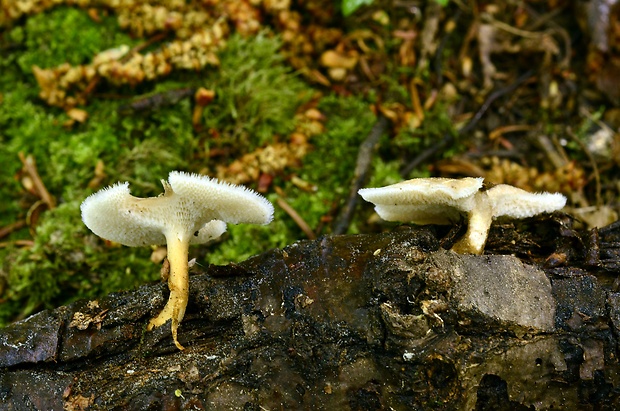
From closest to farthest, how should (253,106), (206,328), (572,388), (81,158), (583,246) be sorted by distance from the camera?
(572,388), (206,328), (583,246), (81,158), (253,106)

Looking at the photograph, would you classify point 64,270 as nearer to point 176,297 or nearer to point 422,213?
point 176,297

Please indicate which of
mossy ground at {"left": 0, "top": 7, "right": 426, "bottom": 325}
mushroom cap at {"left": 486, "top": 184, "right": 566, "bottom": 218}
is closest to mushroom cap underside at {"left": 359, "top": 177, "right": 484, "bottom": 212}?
mushroom cap at {"left": 486, "top": 184, "right": 566, "bottom": 218}

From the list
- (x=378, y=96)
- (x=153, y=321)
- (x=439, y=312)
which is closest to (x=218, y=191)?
(x=153, y=321)

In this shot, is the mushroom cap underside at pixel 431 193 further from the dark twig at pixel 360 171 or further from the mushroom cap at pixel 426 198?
the dark twig at pixel 360 171

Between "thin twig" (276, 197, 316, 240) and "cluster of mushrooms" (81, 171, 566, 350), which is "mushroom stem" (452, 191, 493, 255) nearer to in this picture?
"cluster of mushrooms" (81, 171, 566, 350)

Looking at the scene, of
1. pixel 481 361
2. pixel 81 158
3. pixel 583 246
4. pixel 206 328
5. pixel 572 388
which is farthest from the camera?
pixel 81 158

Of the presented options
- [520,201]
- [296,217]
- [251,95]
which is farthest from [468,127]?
[520,201]

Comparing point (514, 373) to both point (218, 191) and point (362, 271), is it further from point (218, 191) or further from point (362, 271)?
point (218, 191)
